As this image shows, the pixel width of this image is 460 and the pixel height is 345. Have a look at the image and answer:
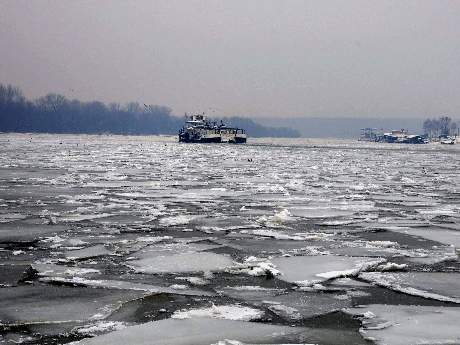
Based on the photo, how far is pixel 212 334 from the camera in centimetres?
304

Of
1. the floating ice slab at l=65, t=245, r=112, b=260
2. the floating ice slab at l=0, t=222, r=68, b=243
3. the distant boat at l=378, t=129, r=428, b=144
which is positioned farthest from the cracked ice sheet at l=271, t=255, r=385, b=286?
the distant boat at l=378, t=129, r=428, b=144

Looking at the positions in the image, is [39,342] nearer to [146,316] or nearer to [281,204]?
[146,316]

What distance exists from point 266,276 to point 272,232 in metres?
2.30

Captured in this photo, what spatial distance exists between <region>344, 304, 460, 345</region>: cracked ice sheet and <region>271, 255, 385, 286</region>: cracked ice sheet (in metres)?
0.85

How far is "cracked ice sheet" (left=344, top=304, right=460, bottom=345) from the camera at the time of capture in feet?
9.87

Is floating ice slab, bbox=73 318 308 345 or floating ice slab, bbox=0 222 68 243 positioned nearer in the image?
floating ice slab, bbox=73 318 308 345

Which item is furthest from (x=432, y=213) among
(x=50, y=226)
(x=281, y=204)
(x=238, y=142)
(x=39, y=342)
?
(x=238, y=142)

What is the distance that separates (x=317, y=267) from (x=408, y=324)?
1604mm

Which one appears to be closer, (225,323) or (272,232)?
(225,323)

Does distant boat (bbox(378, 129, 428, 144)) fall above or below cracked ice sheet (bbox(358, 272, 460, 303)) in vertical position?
above

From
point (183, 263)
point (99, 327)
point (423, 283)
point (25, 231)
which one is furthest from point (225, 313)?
point (25, 231)

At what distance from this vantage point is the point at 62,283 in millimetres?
4133

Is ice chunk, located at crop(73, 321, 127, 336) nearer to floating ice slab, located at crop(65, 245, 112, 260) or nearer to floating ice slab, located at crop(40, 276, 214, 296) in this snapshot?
floating ice slab, located at crop(40, 276, 214, 296)

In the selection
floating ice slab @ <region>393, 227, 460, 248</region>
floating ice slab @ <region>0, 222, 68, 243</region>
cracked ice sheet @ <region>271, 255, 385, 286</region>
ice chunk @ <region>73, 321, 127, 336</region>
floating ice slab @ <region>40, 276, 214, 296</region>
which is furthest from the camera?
floating ice slab @ <region>393, 227, 460, 248</region>
